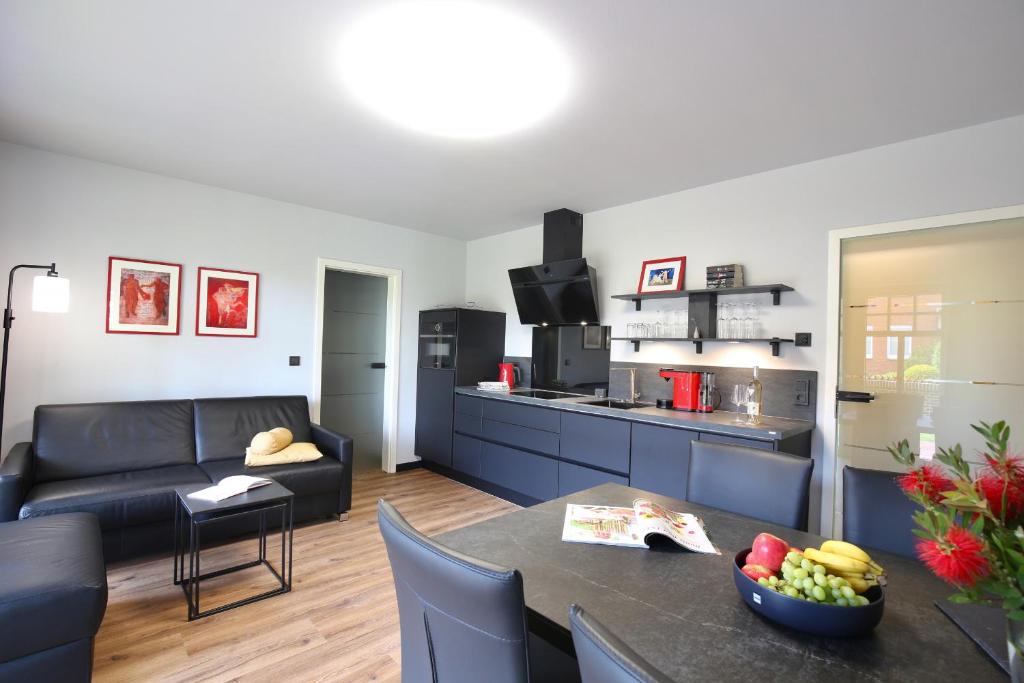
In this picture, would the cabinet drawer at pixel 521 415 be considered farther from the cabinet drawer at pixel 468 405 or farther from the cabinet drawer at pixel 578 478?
the cabinet drawer at pixel 578 478

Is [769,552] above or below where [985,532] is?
Answer: below

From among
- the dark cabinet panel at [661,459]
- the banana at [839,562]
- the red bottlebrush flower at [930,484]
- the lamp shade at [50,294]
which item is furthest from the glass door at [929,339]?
the lamp shade at [50,294]

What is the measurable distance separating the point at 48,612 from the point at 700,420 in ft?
10.1

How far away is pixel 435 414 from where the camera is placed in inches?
193

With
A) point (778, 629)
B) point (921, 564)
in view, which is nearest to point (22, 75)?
point (778, 629)

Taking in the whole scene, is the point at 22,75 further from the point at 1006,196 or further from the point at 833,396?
the point at 1006,196

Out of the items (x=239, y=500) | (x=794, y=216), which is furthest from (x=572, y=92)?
(x=239, y=500)

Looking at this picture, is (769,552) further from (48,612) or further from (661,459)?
(48,612)

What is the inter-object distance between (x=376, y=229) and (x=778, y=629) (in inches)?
185

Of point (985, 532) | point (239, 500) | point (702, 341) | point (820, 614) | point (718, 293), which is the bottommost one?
point (239, 500)

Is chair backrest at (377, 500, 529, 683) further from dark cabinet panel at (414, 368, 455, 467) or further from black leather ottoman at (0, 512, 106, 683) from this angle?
dark cabinet panel at (414, 368, 455, 467)

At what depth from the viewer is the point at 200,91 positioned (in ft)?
7.86

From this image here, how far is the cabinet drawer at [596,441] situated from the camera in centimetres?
323

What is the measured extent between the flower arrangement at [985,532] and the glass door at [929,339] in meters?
2.44
